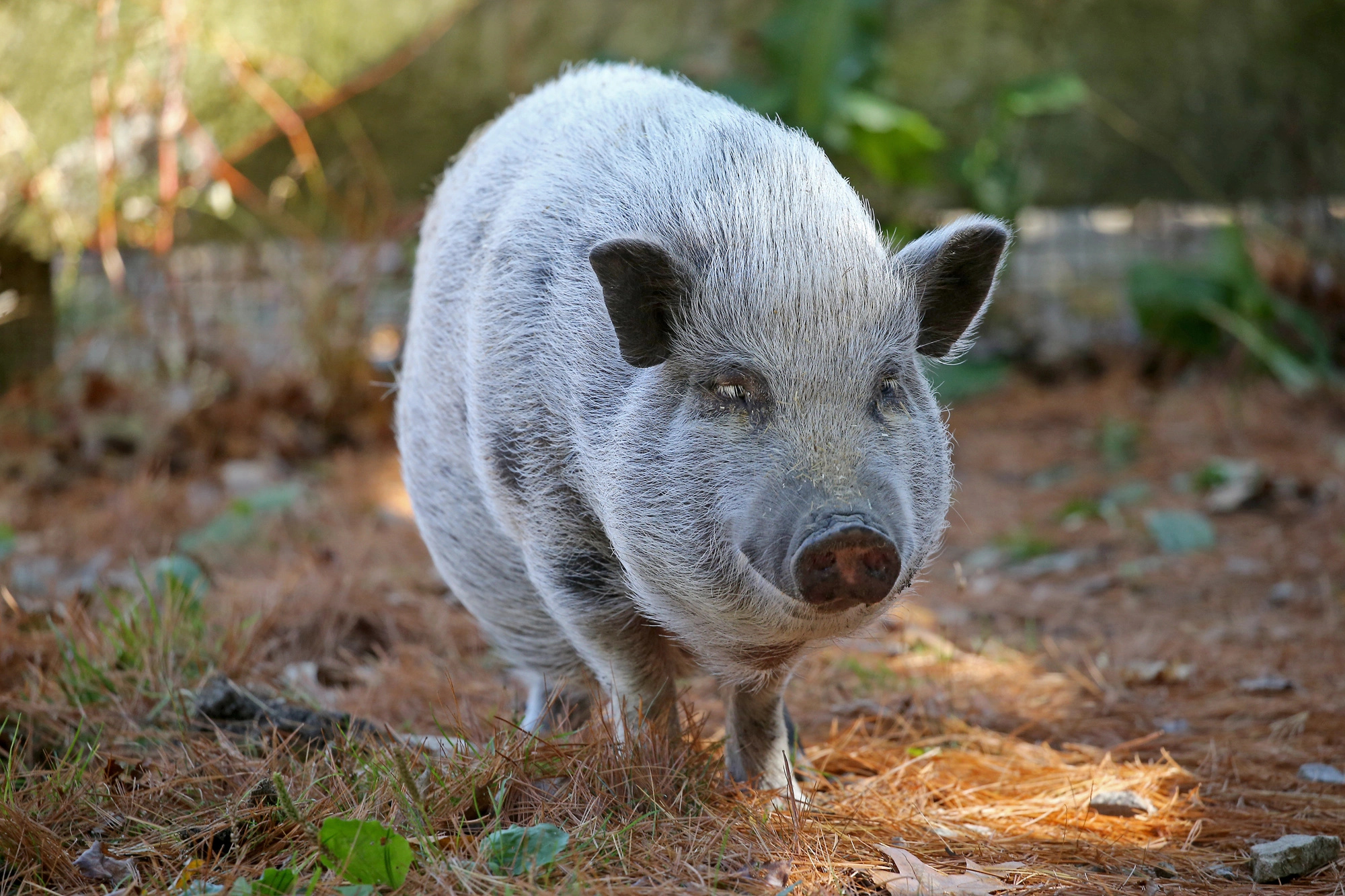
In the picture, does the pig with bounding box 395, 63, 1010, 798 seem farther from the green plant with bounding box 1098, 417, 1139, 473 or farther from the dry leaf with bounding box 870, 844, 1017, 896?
the green plant with bounding box 1098, 417, 1139, 473

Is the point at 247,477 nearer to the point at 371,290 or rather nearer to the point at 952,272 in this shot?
the point at 371,290

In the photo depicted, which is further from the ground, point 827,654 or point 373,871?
point 373,871

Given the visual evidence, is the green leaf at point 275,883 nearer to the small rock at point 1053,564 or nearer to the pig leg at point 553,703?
the pig leg at point 553,703

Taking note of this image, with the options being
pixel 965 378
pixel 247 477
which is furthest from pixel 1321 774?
pixel 247 477

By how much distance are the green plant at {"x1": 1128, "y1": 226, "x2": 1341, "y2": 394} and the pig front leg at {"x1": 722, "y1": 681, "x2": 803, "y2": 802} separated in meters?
5.22

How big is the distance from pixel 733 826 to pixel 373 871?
798 millimetres

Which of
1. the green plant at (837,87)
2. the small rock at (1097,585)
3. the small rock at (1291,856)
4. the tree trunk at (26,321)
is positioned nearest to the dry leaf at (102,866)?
the small rock at (1291,856)

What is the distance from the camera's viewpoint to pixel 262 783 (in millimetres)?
2672

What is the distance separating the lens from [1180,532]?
5.80 metres

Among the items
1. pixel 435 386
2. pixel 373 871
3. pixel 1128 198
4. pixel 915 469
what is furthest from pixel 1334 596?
pixel 1128 198

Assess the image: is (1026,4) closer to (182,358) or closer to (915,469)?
(182,358)

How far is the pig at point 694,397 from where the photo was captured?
2498 mm

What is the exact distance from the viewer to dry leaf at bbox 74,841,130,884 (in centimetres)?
241

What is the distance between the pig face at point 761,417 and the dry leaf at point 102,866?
125 cm
